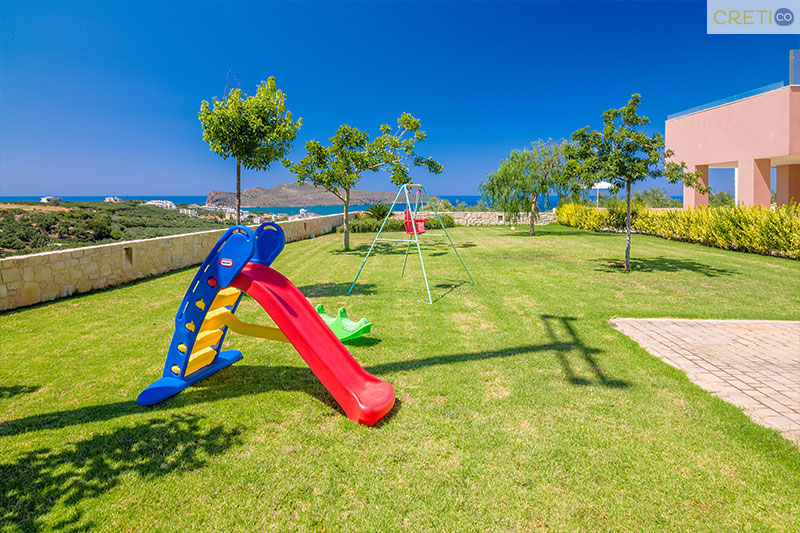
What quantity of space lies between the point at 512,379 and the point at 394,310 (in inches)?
117

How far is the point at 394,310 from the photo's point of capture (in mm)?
6828

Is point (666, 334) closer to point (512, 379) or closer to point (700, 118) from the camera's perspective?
point (512, 379)

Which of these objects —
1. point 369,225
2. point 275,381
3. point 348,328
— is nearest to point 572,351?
point 348,328

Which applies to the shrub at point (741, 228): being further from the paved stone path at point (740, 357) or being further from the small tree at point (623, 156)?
the paved stone path at point (740, 357)

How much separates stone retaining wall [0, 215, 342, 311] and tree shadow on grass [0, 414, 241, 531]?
17.0 feet

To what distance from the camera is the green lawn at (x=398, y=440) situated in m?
2.38

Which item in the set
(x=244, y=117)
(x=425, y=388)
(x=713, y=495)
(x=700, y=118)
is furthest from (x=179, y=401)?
(x=700, y=118)

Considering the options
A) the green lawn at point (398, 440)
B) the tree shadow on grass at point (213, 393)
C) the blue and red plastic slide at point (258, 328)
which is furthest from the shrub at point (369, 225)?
the blue and red plastic slide at point (258, 328)

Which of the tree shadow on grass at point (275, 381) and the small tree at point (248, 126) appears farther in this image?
the small tree at point (248, 126)

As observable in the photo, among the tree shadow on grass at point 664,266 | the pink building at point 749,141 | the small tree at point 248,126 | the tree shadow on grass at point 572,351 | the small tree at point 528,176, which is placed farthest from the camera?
the small tree at point 528,176

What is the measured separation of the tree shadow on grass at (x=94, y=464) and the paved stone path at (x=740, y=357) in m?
4.46

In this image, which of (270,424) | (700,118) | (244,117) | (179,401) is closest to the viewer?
(270,424)

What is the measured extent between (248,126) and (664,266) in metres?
10.9

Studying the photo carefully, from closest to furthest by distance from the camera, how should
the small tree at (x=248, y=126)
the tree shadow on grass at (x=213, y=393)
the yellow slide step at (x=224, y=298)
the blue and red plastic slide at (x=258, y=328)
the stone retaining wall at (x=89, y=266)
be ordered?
1. the tree shadow on grass at (x=213, y=393)
2. the blue and red plastic slide at (x=258, y=328)
3. the yellow slide step at (x=224, y=298)
4. the stone retaining wall at (x=89, y=266)
5. the small tree at (x=248, y=126)
